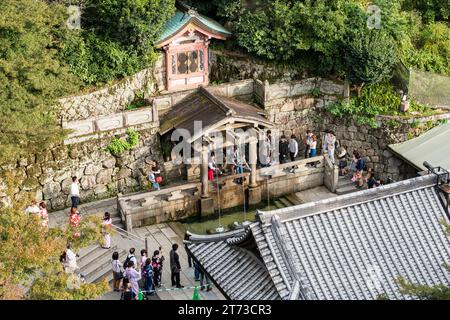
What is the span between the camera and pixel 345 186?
37250mm

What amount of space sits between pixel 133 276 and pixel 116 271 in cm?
94

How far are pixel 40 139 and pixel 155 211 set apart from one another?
556cm

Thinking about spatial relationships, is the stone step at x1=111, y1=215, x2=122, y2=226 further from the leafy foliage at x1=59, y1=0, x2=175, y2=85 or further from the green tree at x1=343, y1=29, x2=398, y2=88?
the green tree at x1=343, y1=29, x2=398, y2=88

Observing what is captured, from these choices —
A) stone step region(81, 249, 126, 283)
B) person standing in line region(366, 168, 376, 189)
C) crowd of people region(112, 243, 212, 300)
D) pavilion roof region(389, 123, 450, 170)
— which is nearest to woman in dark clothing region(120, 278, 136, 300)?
crowd of people region(112, 243, 212, 300)

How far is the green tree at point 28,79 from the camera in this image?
30.3 m

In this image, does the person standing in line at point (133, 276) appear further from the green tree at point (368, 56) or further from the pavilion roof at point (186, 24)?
the green tree at point (368, 56)

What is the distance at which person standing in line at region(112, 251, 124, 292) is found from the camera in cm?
2828

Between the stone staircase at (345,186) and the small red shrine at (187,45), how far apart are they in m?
7.76

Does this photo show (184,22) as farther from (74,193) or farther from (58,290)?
(58,290)

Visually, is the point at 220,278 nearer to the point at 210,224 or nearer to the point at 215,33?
the point at 210,224

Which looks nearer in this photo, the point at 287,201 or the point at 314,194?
the point at 287,201

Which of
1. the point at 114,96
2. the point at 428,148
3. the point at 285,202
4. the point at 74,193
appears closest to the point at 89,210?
the point at 74,193

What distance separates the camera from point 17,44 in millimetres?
31375

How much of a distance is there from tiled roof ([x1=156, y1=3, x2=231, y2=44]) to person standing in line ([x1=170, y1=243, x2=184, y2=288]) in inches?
454
